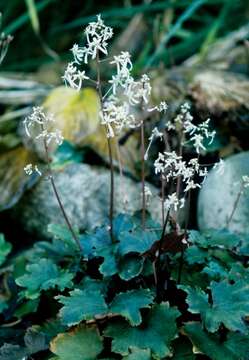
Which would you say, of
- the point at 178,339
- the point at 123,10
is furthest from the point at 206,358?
the point at 123,10

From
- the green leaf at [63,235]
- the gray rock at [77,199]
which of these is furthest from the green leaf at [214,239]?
the gray rock at [77,199]

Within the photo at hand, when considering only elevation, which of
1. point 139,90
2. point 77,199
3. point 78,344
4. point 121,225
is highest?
point 139,90

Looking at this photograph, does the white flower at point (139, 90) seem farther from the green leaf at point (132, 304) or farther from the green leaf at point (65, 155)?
the green leaf at point (65, 155)

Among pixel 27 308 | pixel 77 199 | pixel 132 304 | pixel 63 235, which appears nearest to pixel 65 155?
pixel 77 199

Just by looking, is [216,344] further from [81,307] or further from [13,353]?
[13,353]

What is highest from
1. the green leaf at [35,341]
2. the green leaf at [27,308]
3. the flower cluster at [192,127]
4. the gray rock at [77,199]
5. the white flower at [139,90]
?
the white flower at [139,90]

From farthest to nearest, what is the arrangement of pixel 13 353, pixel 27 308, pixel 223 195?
1. pixel 223 195
2. pixel 27 308
3. pixel 13 353
